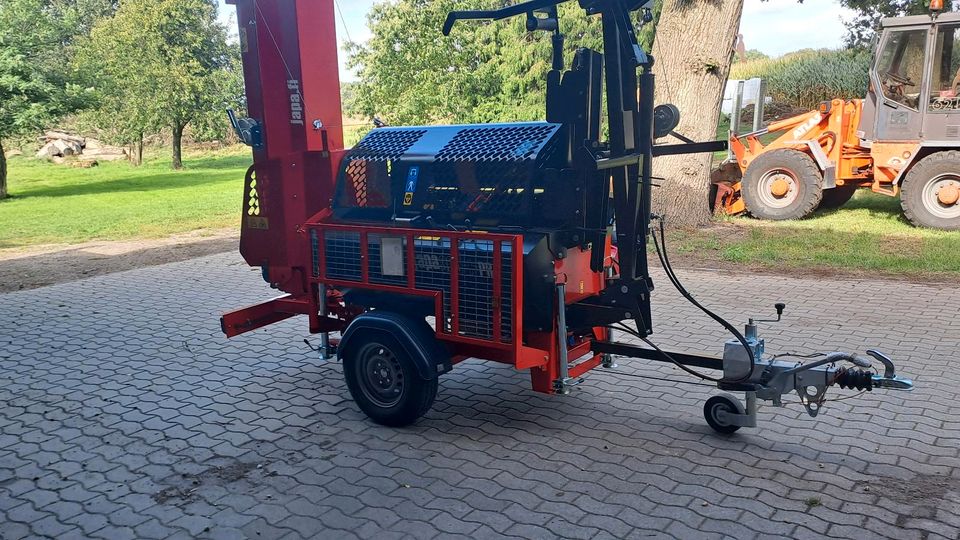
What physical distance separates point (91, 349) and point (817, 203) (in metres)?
10.8

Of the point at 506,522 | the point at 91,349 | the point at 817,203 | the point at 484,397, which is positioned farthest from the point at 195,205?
the point at 506,522

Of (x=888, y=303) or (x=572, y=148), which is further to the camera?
(x=888, y=303)

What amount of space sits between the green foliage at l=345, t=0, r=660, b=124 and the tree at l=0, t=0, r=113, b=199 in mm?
8205

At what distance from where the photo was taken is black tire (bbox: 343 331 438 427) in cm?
509

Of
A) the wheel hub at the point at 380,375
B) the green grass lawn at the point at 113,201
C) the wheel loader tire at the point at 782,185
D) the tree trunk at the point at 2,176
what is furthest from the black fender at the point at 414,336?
the tree trunk at the point at 2,176

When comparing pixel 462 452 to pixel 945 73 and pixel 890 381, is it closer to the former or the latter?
pixel 890 381

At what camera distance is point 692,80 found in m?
12.3

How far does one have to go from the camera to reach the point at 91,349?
741 cm

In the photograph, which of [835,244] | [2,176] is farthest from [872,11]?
[2,176]

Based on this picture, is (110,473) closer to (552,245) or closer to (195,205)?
(552,245)

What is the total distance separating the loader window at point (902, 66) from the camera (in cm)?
1184

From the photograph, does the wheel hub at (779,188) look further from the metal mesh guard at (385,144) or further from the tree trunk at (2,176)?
the tree trunk at (2,176)

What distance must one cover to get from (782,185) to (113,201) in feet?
56.1

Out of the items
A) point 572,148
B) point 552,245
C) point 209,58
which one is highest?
point 209,58
